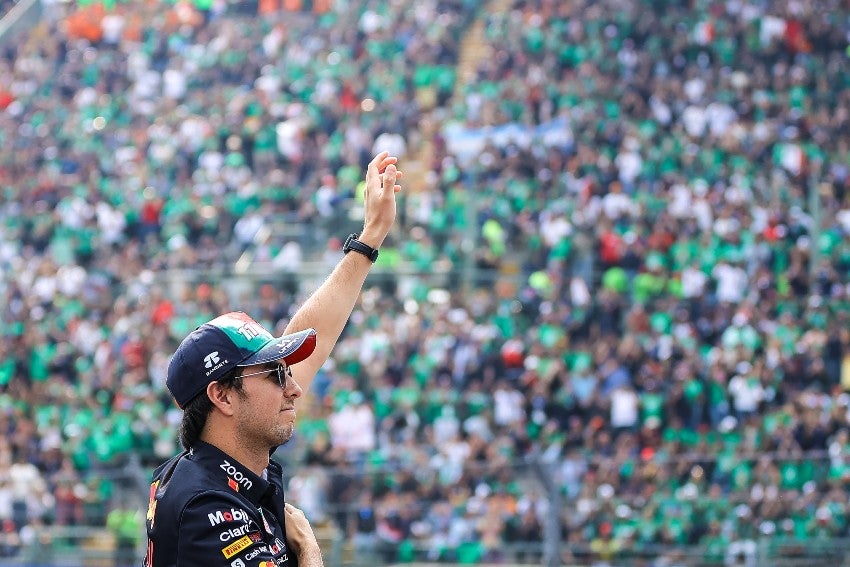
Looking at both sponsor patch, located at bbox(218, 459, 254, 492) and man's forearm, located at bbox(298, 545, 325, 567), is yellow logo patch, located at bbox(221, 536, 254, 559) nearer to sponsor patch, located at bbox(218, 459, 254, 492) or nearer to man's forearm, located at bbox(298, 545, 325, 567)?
sponsor patch, located at bbox(218, 459, 254, 492)

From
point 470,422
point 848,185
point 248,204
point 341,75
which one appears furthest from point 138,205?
point 848,185

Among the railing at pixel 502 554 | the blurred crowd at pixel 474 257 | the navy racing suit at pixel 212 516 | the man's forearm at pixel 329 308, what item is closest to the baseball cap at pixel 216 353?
the navy racing suit at pixel 212 516

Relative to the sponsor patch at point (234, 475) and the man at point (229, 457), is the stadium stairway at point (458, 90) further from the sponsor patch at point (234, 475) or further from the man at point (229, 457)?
the sponsor patch at point (234, 475)

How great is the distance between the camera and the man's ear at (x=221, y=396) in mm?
3305

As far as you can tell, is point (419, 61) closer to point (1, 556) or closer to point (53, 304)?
point (53, 304)

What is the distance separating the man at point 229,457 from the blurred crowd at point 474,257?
8594 mm

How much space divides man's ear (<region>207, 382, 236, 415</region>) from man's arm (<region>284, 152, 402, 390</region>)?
64 cm

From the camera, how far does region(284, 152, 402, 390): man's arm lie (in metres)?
4.00

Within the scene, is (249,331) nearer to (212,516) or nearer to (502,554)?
(212,516)

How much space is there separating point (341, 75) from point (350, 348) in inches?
297

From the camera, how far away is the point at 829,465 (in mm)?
12750

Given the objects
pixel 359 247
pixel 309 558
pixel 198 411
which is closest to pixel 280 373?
pixel 198 411

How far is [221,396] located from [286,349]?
176 mm

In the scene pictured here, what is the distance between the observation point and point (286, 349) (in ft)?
10.9
